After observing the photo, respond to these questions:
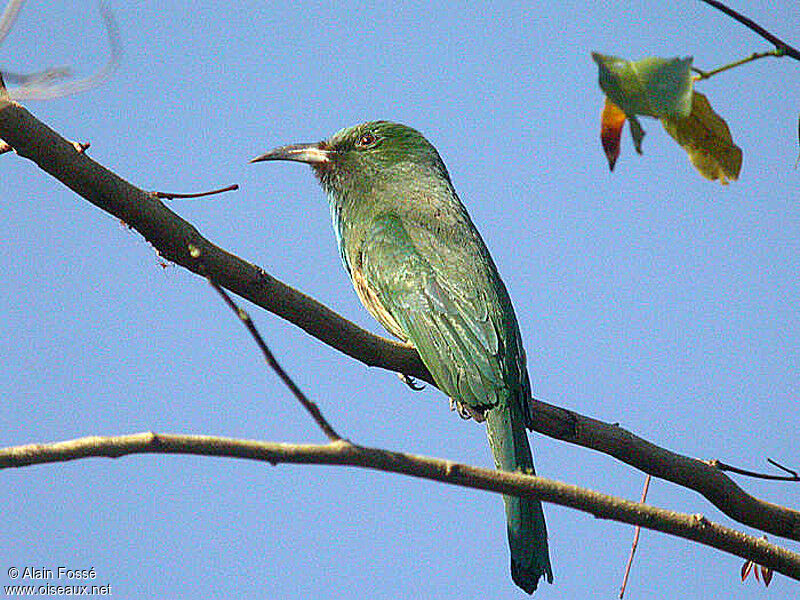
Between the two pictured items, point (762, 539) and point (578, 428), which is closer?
point (762, 539)

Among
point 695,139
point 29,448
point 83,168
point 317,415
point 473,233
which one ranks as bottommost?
Result: point 29,448

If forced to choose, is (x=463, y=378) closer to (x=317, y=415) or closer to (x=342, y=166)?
(x=342, y=166)

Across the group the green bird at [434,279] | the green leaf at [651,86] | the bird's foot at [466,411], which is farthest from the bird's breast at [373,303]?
the green leaf at [651,86]

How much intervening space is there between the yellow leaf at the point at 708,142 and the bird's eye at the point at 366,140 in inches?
130

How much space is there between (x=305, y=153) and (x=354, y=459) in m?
3.42

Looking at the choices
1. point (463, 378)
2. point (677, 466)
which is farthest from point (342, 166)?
point (677, 466)

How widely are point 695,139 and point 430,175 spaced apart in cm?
312

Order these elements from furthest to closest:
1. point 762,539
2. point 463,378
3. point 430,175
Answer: point 430,175 < point 463,378 < point 762,539

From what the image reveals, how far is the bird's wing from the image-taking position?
11.6 ft

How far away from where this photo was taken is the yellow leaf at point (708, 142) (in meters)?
1.63

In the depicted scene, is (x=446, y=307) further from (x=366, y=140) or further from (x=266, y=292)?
(x=366, y=140)

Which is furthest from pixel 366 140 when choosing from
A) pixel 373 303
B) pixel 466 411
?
pixel 466 411

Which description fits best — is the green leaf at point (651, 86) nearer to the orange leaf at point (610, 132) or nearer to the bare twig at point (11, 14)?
the orange leaf at point (610, 132)

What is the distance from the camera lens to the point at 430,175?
4730 mm
